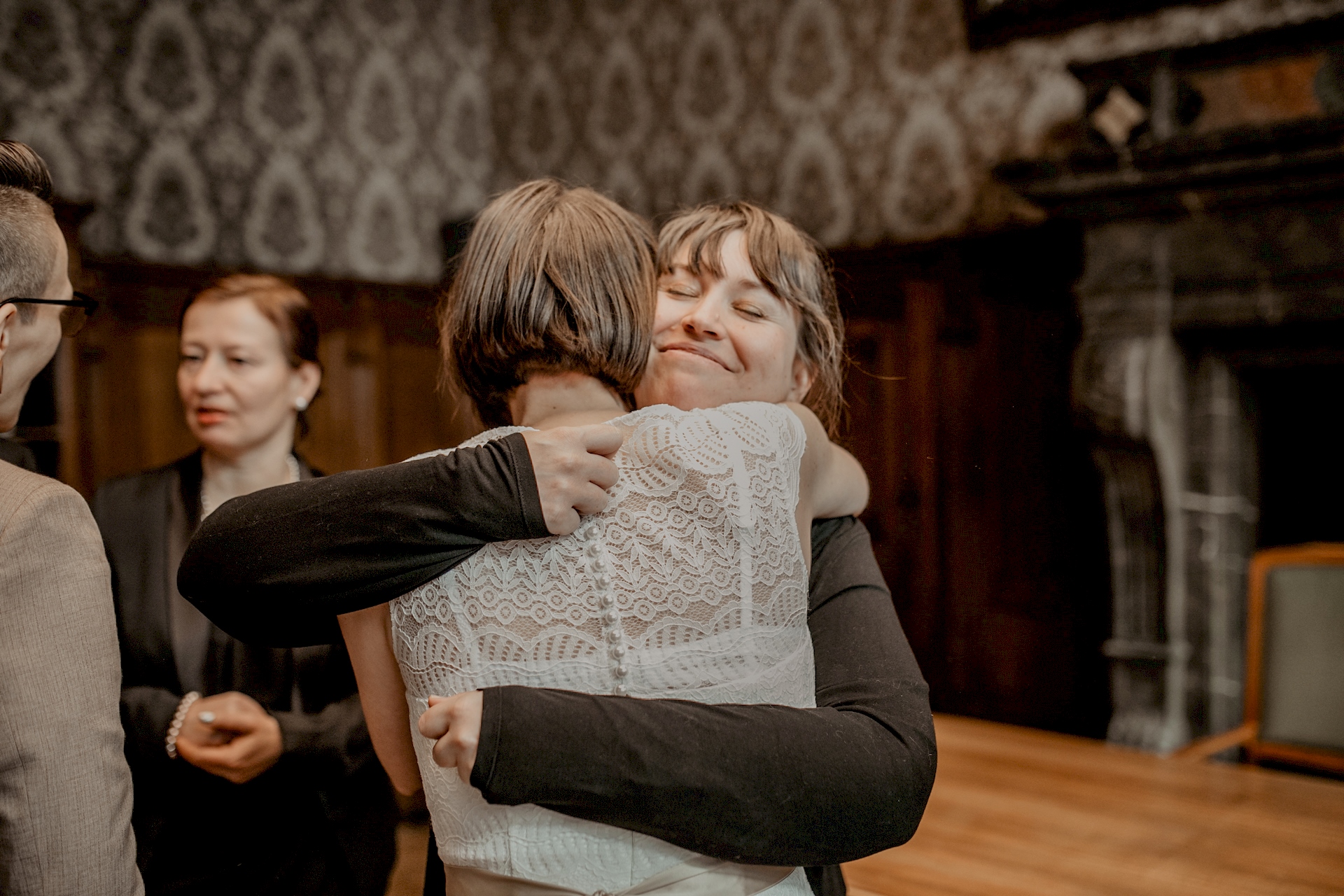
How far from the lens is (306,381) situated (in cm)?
152

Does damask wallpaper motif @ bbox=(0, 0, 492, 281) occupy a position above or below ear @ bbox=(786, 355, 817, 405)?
above

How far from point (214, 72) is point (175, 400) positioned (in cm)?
153

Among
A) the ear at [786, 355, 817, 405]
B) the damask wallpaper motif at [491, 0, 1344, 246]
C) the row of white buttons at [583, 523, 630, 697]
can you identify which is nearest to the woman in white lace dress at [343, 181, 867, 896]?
the row of white buttons at [583, 523, 630, 697]

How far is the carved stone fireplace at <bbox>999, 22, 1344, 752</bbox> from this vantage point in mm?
2549

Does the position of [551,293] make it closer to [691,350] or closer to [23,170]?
[691,350]

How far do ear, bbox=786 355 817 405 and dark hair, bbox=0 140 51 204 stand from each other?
0.76m

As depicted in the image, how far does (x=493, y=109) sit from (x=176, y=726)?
13.1 feet

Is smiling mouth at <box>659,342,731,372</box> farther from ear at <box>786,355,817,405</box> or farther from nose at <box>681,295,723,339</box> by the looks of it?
ear at <box>786,355,817,405</box>

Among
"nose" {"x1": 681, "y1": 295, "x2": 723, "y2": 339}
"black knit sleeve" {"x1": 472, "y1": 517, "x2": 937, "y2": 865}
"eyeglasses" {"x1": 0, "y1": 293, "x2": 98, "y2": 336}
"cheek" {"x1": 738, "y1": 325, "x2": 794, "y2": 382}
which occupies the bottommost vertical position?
"black knit sleeve" {"x1": 472, "y1": 517, "x2": 937, "y2": 865}

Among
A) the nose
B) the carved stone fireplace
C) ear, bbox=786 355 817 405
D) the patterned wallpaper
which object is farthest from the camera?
the patterned wallpaper

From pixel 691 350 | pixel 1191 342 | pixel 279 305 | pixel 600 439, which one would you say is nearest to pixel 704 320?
pixel 691 350

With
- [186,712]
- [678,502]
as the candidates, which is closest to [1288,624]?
[678,502]

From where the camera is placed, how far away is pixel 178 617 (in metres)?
1.31

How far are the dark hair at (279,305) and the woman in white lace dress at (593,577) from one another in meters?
0.63
